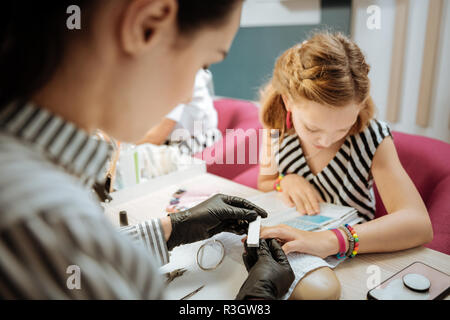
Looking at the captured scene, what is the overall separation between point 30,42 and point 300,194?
2.79ft

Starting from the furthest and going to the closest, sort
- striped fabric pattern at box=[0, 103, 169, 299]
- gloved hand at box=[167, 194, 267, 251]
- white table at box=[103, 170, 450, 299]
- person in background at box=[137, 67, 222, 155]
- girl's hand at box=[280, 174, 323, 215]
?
person in background at box=[137, 67, 222, 155], girl's hand at box=[280, 174, 323, 215], gloved hand at box=[167, 194, 267, 251], white table at box=[103, 170, 450, 299], striped fabric pattern at box=[0, 103, 169, 299]

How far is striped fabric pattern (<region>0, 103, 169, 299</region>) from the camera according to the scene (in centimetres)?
33

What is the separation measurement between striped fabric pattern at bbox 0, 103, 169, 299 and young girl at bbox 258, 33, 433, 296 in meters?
0.46

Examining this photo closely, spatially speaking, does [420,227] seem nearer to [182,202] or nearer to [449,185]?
[449,185]

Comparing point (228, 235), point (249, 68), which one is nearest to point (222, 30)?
point (228, 235)

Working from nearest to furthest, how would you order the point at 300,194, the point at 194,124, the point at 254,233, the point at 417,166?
1. the point at 254,233
2. the point at 300,194
3. the point at 417,166
4. the point at 194,124

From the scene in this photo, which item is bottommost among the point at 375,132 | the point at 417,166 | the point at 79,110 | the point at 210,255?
the point at 210,255

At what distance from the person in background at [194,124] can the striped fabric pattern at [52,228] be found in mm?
1377

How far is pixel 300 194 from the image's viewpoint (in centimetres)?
106

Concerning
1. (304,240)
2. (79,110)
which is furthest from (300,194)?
(79,110)

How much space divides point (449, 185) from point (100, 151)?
3.79 feet

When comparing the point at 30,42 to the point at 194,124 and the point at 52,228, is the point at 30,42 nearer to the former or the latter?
the point at 52,228

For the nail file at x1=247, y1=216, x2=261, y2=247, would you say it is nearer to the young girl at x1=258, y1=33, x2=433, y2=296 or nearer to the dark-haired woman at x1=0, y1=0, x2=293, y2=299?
the young girl at x1=258, y1=33, x2=433, y2=296

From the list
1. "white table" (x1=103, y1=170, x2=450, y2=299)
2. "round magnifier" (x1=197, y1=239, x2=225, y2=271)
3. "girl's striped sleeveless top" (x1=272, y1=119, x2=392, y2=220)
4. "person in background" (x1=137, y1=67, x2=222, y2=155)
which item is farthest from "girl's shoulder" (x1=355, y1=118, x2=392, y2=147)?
"person in background" (x1=137, y1=67, x2=222, y2=155)
